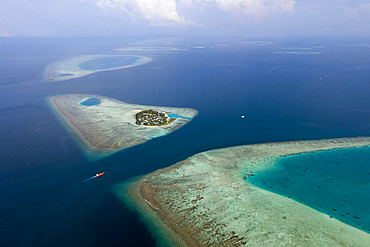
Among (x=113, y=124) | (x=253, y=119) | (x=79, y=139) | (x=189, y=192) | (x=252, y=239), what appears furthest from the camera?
(x=253, y=119)

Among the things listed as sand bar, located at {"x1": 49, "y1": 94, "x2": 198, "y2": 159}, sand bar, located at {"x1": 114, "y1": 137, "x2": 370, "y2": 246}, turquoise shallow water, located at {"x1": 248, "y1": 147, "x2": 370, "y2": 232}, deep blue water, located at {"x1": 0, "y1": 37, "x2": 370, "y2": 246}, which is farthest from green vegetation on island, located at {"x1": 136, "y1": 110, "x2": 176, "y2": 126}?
turquoise shallow water, located at {"x1": 248, "y1": 147, "x2": 370, "y2": 232}

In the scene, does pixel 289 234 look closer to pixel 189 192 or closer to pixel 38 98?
pixel 189 192

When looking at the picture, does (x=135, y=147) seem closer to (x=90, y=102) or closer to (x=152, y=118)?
(x=152, y=118)

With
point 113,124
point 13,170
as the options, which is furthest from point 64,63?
point 13,170

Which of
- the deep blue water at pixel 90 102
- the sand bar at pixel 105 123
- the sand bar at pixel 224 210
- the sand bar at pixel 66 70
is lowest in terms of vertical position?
the sand bar at pixel 224 210

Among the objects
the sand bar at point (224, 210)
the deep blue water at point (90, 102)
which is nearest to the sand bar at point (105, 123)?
the deep blue water at point (90, 102)

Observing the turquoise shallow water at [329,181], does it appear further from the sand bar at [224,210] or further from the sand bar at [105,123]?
the sand bar at [105,123]
